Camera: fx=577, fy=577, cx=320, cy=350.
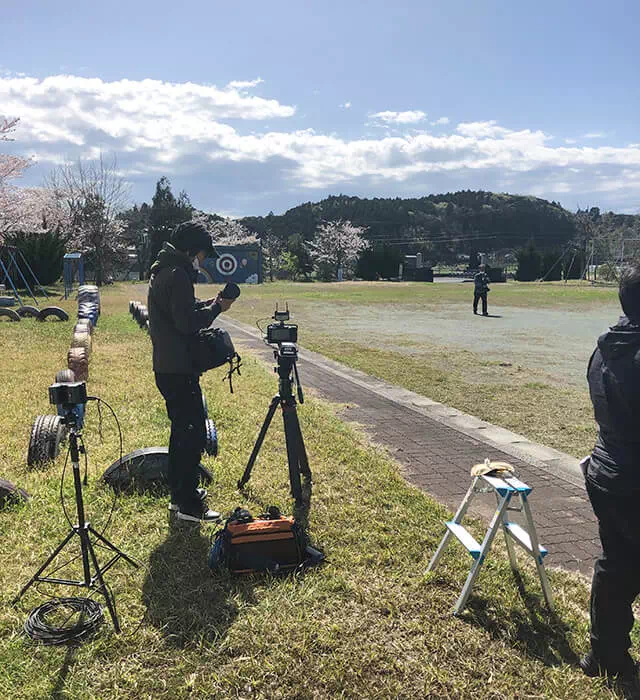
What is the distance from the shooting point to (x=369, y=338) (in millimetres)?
14773

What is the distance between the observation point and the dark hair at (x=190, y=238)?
3646mm

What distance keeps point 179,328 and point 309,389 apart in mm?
5002

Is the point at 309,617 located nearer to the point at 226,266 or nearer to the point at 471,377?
the point at 471,377

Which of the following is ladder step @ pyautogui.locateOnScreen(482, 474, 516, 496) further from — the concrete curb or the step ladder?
the concrete curb

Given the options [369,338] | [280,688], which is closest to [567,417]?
[280,688]

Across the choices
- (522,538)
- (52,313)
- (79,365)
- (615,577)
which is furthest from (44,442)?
(52,313)

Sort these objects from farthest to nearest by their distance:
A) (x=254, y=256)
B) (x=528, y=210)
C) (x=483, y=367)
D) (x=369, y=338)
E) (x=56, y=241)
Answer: (x=528, y=210) < (x=254, y=256) < (x=56, y=241) < (x=369, y=338) < (x=483, y=367)

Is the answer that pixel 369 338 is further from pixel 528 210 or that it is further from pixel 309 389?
pixel 528 210

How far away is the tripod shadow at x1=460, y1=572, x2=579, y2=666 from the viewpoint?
102 inches

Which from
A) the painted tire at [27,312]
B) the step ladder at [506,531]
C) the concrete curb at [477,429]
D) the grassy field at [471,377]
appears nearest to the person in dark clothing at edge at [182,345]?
the step ladder at [506,531]

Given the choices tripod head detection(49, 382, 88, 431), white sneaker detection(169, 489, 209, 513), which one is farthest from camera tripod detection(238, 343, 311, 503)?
tripod head detection(49, 382, 88, 431)

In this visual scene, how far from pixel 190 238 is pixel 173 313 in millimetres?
501

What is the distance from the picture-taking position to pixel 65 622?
2.71 meters

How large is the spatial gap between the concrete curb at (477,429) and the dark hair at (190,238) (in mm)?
3551
